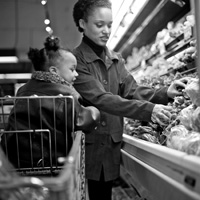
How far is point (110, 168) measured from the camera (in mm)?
1964

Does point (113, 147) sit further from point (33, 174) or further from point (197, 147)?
point (197, 147)

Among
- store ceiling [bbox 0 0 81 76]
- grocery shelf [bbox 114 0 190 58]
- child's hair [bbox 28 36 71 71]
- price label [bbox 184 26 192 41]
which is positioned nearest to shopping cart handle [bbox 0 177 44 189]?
child's hair [bbox 28 36 71 71]

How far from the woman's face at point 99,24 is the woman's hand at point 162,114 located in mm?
627

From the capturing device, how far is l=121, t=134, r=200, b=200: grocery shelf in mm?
870

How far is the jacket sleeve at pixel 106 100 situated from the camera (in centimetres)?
168

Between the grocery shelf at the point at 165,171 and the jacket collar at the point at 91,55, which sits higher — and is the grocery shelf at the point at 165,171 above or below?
below

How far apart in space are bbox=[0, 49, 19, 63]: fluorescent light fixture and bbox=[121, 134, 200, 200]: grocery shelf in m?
5.46

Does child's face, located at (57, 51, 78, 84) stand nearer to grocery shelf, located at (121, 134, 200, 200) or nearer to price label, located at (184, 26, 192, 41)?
grocery shelf, located at (121, 134, 200, 200)

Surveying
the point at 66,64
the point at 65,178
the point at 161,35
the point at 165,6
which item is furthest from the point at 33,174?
the point at 161,35

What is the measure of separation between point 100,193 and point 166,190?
974 mm

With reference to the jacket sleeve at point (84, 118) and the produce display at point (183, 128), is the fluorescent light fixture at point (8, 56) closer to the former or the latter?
the produce display at point (183, 128)

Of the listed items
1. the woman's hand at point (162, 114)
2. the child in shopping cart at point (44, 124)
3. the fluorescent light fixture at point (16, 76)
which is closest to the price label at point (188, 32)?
the woman's hand at point (162, 114)

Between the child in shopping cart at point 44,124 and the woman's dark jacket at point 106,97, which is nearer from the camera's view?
the child in shopping cart at point 44,124

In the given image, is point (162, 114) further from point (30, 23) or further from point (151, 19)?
point (30, 23)
